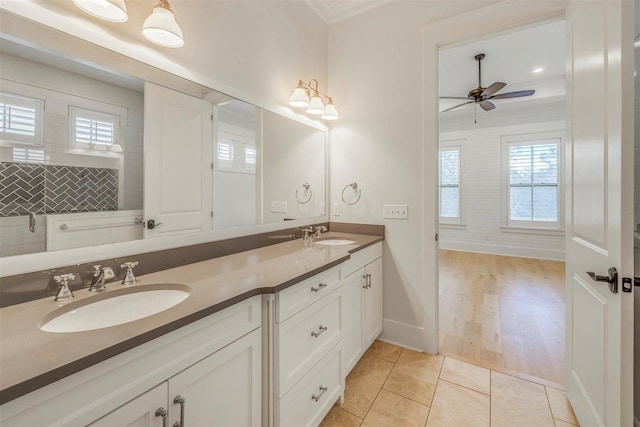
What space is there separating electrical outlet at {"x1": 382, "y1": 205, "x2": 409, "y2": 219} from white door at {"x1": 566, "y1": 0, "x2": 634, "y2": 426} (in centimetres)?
96

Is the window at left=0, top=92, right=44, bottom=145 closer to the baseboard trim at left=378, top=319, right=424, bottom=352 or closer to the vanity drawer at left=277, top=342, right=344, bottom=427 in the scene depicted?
the vanity drawer at left=277, top=342, right=344, bottom=427

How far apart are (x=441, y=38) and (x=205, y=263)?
221 cm

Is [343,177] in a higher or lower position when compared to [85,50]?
lower

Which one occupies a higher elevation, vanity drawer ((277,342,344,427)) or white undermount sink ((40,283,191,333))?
white undermount sink ((40,283,191,333))

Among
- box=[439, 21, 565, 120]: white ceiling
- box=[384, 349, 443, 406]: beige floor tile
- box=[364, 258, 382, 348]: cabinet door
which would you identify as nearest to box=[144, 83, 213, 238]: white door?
box=[364, 258, 382, 348]: cabinet door

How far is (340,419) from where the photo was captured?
1492 millimetres

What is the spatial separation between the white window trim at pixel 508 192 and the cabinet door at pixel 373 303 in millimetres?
4370

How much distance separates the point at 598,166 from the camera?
1.18 m

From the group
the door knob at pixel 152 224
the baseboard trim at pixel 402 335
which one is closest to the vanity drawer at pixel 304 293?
the door knob at pixel 152 224

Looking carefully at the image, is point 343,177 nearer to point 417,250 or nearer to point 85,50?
point 417,250

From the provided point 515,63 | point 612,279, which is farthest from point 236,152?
point 515,63

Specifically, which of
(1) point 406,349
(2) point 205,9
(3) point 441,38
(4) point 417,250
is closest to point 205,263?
(2) point 205,9

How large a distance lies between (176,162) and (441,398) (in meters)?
1.99

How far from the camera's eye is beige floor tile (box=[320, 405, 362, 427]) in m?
1.46
